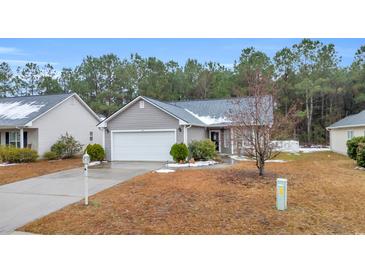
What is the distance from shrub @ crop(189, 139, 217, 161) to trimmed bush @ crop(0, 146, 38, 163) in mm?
10474

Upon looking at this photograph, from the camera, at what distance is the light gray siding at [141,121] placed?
16.0 m

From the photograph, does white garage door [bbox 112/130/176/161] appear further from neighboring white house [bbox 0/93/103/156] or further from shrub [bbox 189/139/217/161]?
neighboring white house [bbox 0/93/103/156]

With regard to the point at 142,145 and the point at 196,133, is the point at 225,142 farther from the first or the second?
the point at 142,145

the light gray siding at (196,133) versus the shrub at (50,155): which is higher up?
the light gray siding at (196,133)

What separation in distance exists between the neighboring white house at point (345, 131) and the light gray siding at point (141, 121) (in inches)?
495

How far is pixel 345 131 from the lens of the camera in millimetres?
20578

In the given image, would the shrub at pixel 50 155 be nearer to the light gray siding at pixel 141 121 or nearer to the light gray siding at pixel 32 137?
the light gray siding at pixel 32 137

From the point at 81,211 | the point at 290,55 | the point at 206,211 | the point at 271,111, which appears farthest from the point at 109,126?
the point at 290,55

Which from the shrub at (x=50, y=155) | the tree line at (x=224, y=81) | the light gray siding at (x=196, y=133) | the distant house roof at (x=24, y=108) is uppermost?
the tree line at (x=224, y=81)

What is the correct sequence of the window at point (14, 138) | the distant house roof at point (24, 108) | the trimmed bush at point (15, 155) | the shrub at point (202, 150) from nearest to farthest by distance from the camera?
the shrub at point (202, 150) < the trimmed bush at point (15, 155) < the distant house roof at point (24, 108) < the window at point (14, 138)

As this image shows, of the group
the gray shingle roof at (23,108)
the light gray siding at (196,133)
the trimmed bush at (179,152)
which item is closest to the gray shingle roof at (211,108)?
the light gray siding at (196,133)

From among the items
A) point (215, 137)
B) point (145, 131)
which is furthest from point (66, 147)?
point (215, 137)
